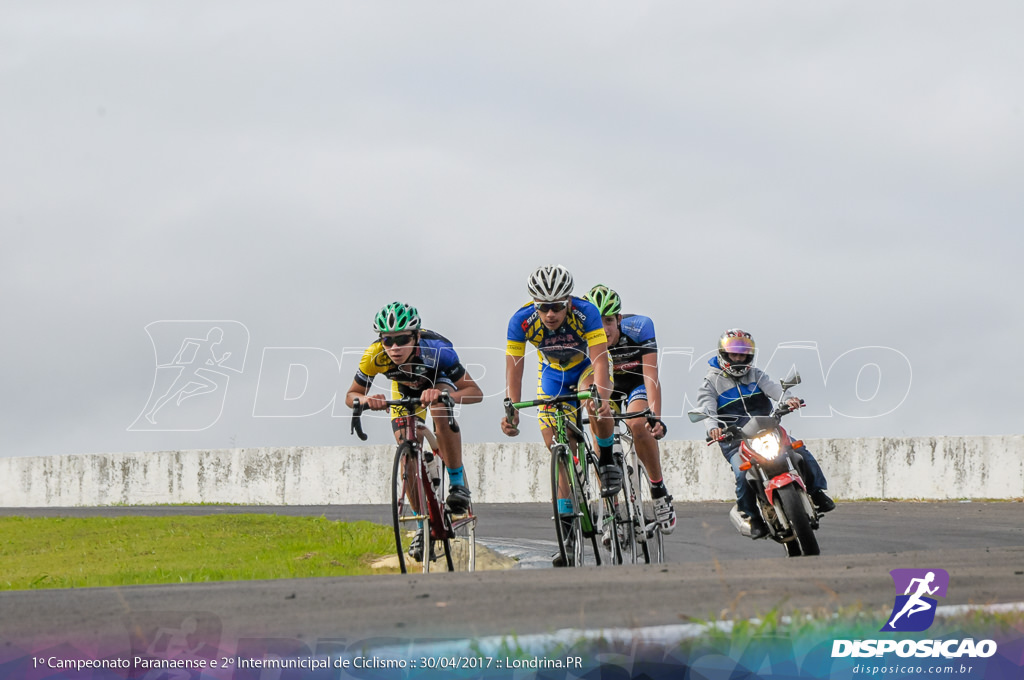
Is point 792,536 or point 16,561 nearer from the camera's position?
point 792,536

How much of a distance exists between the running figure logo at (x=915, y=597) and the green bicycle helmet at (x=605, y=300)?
12.5ft

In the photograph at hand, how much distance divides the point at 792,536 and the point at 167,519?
12.3 metres

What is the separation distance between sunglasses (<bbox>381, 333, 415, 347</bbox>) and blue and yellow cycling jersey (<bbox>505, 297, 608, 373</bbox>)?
736mm

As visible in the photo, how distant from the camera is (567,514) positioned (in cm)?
899

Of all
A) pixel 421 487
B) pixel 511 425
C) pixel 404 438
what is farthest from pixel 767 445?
pixel 404 438

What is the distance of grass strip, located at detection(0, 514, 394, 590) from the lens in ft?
37.8

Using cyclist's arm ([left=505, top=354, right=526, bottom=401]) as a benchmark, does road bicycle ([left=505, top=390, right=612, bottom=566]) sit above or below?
below

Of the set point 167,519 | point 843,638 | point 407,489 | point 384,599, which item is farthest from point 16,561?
point 843,638

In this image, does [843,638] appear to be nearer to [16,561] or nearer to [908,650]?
[908,650]

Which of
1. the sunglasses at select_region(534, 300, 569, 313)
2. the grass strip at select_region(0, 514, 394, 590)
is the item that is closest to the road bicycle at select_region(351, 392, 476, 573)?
the sunglasses at select_region(534, 300, 569, 313)

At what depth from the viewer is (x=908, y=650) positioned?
438 cm

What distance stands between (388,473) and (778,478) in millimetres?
17079

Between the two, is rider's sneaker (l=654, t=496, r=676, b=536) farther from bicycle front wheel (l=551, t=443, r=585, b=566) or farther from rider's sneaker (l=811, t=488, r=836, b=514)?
bicycle front wheel (l=551, t=443, r=585, b=566)

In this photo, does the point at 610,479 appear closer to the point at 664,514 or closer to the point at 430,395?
the point at 664,514
